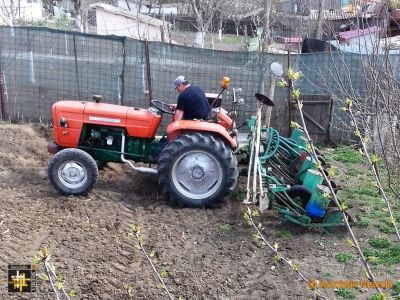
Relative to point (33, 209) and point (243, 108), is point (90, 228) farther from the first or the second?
point (243, 108)

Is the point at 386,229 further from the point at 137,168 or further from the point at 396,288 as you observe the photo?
the point at 137,168

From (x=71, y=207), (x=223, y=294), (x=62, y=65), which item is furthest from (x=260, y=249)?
(x=62, y=65)

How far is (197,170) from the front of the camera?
19.7 ft

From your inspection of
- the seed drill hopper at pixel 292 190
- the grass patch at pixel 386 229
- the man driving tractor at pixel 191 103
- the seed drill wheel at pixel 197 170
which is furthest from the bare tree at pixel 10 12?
the grass patch at pixel 386 229

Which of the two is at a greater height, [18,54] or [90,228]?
[18,54]

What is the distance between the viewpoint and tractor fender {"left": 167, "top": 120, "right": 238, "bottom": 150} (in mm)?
5910

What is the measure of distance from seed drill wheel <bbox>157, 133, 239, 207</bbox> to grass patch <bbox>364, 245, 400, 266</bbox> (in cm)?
175

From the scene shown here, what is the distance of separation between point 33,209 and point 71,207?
16.7 inches

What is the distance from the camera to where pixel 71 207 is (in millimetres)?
5691

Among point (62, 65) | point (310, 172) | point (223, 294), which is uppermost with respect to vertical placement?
point (62, 65)

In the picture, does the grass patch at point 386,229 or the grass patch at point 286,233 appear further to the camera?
the grass patch at point 386,229

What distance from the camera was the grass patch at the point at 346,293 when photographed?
4162 millimetres

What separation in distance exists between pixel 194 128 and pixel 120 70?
4.24 m

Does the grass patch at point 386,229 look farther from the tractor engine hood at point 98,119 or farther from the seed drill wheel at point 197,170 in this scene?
the tractor engine hood at point 98,119
